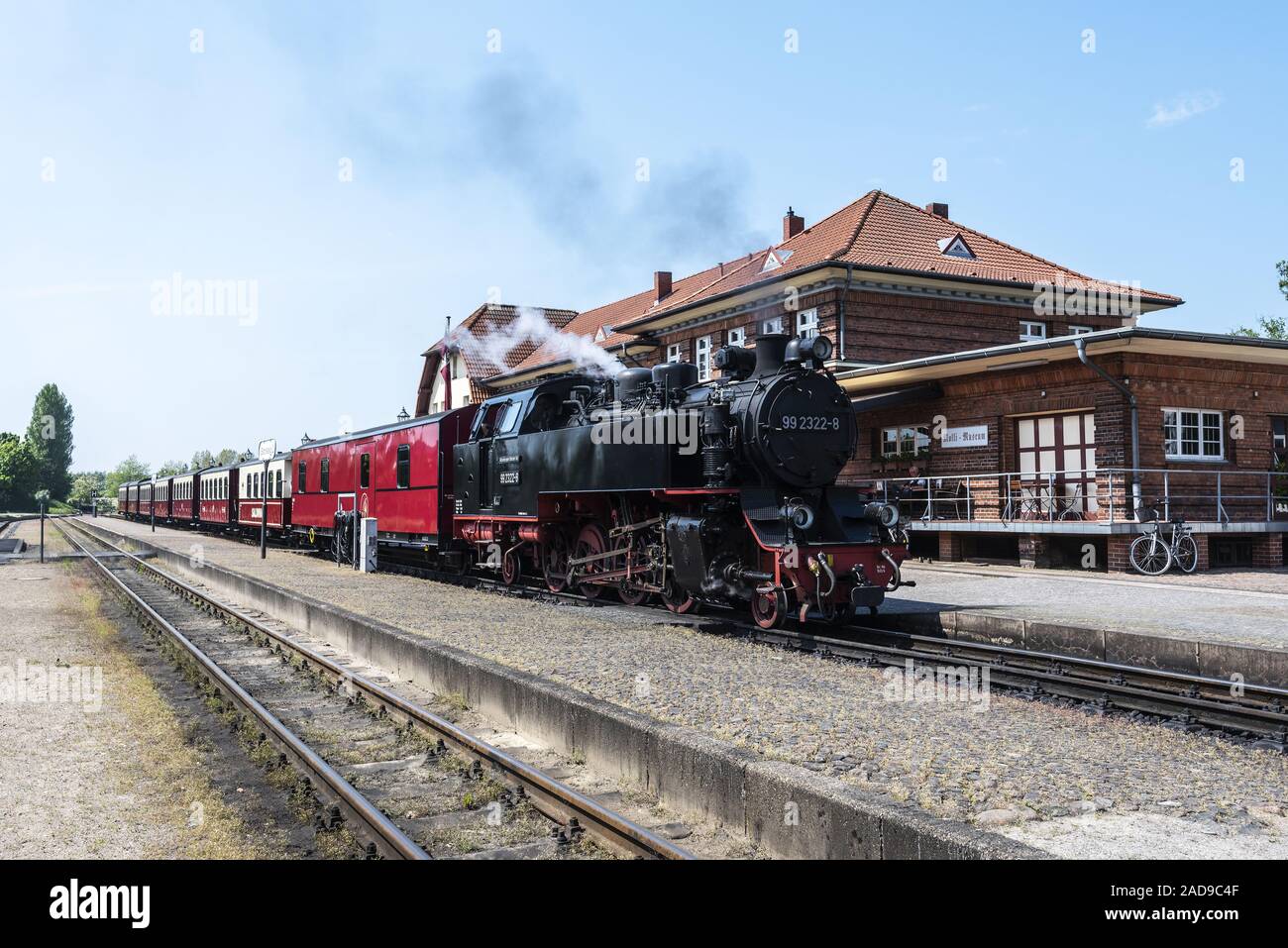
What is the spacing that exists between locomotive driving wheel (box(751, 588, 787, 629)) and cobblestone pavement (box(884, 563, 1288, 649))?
68.1 inches

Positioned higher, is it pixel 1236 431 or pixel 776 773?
pixel 1236 431

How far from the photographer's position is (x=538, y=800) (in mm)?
5000

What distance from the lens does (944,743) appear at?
5707 millimetres

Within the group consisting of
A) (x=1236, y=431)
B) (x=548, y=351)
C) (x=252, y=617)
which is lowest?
(x=252, y=617)

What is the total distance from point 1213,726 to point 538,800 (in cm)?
455

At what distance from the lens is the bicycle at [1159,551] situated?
15.7 meters

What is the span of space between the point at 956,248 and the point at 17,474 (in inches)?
3999

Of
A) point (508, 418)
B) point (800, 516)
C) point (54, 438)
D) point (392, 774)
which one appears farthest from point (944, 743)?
point (54, 438)

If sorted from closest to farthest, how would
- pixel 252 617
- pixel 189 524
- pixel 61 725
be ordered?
1. pixel 61 725
2. pixel 252 617
3. pixel 189 524

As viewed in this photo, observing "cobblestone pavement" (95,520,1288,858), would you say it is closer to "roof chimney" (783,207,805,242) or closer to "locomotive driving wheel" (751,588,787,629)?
"locomotive driving wheel" (751,588,787,629)

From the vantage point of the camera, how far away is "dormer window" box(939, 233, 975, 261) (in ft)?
85.3

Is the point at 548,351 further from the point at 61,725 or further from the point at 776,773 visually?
the point at 776,773

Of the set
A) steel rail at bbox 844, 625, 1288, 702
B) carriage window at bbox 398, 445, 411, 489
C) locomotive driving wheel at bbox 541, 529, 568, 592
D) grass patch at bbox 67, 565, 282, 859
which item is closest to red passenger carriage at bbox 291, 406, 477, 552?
carriage window at bbox 398, 445, 411, 489
